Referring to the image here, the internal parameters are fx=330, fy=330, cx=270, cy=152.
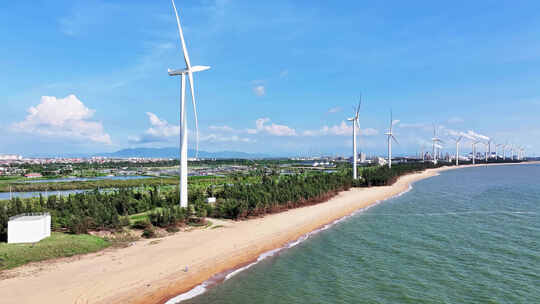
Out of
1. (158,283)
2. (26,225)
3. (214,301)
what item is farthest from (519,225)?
(26,225)

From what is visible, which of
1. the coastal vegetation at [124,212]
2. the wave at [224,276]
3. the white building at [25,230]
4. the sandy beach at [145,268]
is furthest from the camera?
the coastal vegetation at [124,212]

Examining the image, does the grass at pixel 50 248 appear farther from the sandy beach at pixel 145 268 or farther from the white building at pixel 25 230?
the sandy beach at pixel 145 268

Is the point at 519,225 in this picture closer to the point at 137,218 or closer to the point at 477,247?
the point at 477,247

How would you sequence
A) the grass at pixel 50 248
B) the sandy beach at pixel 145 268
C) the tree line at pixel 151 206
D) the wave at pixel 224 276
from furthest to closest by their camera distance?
the tree line at pixel 151 206
the grass at pixel 50 248
the wave at pixel 224 276
the sandy beach at pixel 145 268

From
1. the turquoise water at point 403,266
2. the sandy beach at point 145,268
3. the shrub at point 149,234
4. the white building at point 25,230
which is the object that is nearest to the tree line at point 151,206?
the white building at point 25,230

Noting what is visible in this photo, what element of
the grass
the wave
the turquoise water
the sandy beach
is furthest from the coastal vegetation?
the turquoise water

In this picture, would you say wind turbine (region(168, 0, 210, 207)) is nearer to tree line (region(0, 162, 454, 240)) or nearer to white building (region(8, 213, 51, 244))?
tree line (region(0, 162, 454, 240))

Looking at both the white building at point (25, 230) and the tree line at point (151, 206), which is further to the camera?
the tree line at point (151, 206)

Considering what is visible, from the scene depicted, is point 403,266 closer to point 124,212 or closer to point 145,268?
point 145,268
